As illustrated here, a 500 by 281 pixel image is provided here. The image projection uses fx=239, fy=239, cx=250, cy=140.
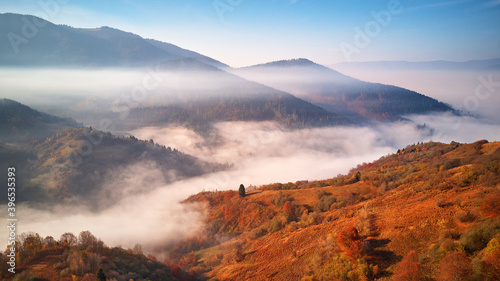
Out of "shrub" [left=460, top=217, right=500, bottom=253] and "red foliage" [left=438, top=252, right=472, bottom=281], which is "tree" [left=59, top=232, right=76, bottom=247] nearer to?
"red foliage" [left=438, top=252, right=472, bottom=281]

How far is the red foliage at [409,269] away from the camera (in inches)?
954

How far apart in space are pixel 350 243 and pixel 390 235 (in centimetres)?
591

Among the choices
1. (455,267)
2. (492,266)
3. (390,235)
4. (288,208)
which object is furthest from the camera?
(288,208)

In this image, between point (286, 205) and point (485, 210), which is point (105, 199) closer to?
point (286, 205)

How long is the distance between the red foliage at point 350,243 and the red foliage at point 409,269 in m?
4.63

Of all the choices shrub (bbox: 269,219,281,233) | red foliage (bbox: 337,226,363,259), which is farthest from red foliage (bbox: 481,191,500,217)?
shrub (bbox: 269,219,281,233)

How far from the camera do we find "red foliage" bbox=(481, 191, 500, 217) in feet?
91.4

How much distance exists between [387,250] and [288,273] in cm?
1452

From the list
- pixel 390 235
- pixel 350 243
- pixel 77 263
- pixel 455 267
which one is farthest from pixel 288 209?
pixel 77 263

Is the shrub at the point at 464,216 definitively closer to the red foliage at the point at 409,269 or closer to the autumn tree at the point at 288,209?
the red foliage at the point at 409,269

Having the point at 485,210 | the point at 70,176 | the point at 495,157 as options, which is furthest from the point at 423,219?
the point at 70,176

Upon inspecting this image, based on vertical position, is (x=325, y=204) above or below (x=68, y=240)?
above

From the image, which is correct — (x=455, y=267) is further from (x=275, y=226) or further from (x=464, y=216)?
(x=275, y=226)

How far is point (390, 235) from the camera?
32875 mm
